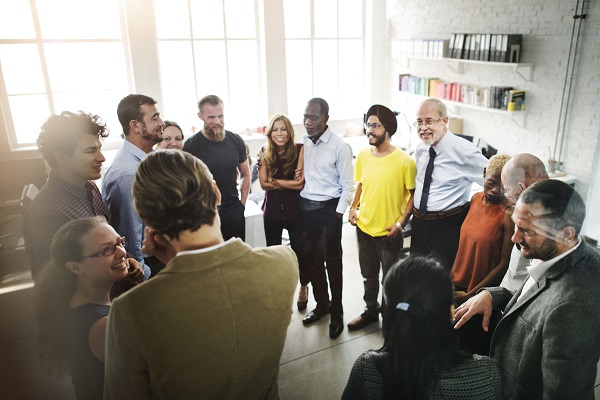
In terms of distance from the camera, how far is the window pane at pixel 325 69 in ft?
18.5

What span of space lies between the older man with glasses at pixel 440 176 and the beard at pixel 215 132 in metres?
1.04

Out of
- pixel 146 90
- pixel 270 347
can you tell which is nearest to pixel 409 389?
pixel 270 347

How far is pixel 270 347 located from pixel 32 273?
29.5 inches

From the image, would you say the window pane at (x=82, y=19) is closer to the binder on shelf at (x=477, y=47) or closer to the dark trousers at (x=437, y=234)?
the binder on shelf at (x=477, y=47)

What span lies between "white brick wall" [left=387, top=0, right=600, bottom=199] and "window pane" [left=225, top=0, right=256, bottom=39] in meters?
1.97

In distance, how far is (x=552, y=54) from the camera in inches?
140

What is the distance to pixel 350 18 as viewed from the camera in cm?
546

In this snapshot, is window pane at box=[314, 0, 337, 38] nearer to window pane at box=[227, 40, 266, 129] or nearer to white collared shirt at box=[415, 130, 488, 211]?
window pane at box=[227, 40, 266, 129]

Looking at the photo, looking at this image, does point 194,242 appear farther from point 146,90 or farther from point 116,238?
point 146,90

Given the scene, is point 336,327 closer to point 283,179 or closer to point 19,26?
point 283,179

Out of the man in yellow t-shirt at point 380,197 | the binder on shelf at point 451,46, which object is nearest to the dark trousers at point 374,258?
the man in yellow t-shirt at point 380,197

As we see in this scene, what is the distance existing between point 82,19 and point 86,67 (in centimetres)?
49

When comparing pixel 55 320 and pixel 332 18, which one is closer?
pixel 55 320

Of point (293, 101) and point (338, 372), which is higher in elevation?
point (293, 101)
